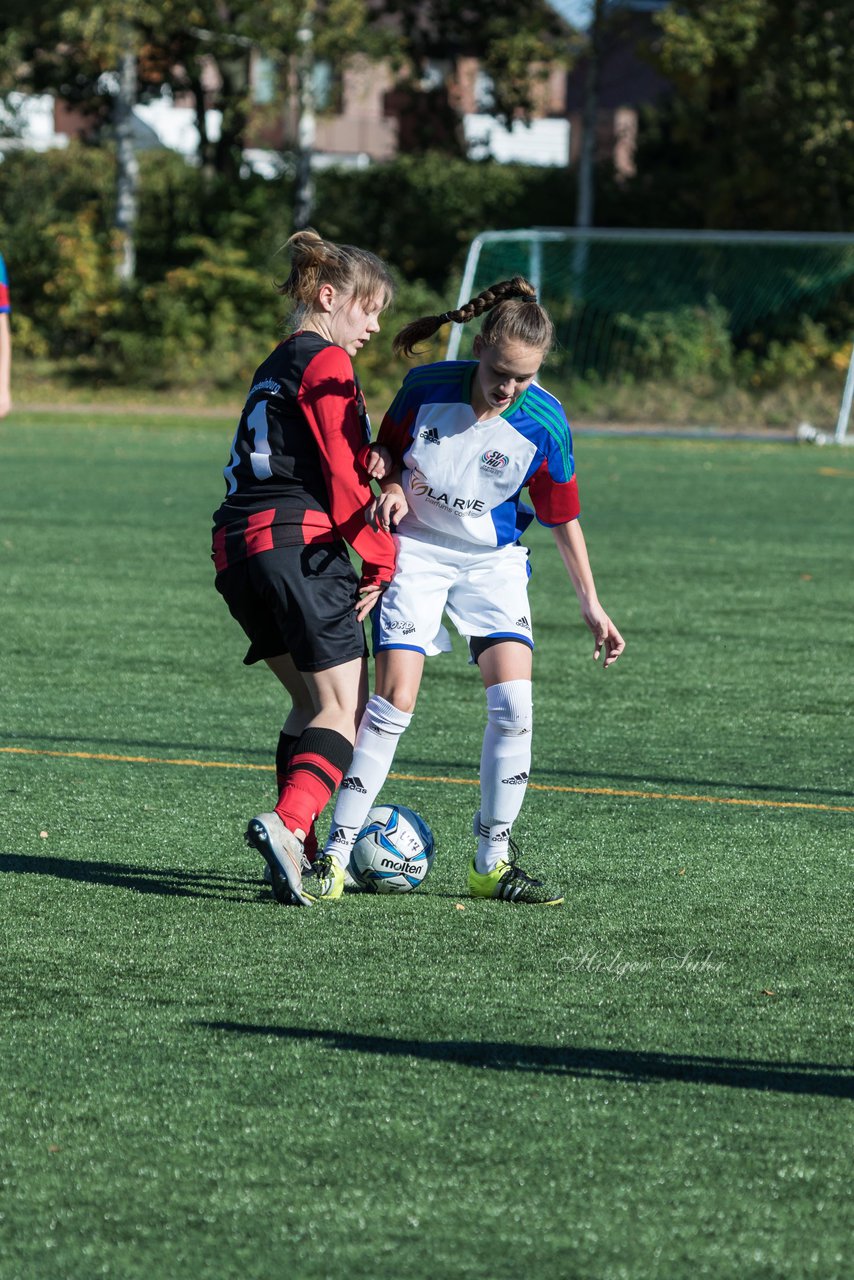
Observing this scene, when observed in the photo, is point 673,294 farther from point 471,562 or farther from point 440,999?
point 440,999

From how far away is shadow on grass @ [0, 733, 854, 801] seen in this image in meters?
6.14

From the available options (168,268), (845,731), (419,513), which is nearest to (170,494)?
(845,731)

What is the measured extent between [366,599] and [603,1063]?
153 cm

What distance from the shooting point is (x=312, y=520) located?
455 cm

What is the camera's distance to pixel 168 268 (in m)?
33.5

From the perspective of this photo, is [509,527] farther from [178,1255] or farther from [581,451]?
[581,451]

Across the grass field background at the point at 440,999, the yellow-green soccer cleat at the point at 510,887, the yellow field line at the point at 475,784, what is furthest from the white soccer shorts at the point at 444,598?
the yellow field line at the point at 475,784

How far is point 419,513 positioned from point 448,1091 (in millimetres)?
1808

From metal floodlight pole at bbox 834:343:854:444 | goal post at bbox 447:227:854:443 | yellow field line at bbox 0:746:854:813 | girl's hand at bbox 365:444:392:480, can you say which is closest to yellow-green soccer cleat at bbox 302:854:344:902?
girl's hand at bbox 365:444:392:480

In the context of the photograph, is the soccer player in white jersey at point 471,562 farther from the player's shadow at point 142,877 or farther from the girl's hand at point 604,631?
the player's shadow at point 142,877

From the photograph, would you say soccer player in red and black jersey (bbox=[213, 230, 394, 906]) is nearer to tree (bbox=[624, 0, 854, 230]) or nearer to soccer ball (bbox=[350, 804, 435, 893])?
soccer ball (bbox=[350, 804, 435, 893])

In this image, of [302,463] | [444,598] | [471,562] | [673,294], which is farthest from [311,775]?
[673,294]

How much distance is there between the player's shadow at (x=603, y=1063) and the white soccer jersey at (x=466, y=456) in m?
1.55

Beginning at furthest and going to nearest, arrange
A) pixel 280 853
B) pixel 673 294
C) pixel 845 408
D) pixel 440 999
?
pixel 673 294
pixel 845 408
pixel 280 853
pixel 440 999
